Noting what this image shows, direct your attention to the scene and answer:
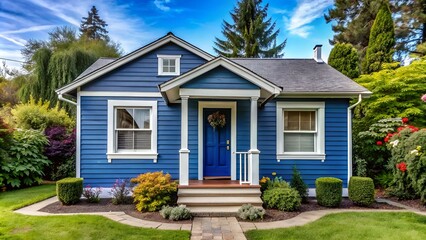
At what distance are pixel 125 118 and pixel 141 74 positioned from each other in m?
1.35

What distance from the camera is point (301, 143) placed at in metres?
7.45

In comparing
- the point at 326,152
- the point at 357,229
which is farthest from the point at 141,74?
the point at 357,229

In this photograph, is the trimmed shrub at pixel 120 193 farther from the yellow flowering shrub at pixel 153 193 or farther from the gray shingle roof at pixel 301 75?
the gray shingle roof at pixel 301 75

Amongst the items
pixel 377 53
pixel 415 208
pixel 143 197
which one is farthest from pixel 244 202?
pixel 377 53

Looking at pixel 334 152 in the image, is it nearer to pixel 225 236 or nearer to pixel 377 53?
pixel 225 236

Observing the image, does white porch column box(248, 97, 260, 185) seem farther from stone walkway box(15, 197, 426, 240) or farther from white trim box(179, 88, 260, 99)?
stone walkway box(15, 197, 426, 240)

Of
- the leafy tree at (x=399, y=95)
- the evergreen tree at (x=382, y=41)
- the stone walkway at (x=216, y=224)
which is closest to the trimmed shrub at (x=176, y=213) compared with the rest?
the stone walkway at (x=216, y=224)

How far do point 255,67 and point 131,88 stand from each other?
14.0 ft

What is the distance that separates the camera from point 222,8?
21.5m

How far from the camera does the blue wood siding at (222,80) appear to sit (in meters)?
6.06

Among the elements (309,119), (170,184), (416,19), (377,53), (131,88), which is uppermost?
(416,19)

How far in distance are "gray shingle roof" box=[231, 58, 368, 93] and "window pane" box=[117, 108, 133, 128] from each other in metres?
4.25

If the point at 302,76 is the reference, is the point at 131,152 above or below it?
below

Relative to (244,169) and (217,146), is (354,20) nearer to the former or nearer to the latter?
(217,146)
